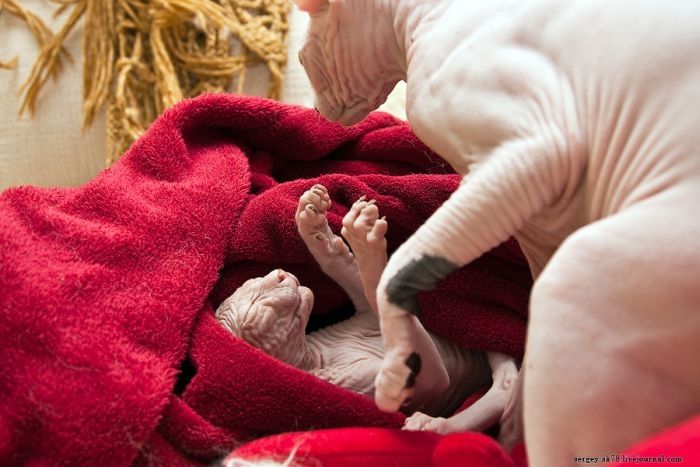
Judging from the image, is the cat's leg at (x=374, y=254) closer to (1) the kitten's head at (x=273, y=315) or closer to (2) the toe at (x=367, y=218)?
(2) the toe at (x=367, y=218)

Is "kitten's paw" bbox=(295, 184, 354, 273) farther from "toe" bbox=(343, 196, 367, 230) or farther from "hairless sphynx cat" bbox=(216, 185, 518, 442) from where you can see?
"toe" bbox=(343, 196, 367, 230)

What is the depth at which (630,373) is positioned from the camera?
1.53 feet

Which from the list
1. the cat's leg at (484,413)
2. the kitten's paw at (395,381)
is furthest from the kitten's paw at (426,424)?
the kitten's paw at (395,381)

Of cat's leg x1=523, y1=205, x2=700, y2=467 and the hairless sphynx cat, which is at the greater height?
cat's leg x1=523, y1=205, x2=700, y2=467

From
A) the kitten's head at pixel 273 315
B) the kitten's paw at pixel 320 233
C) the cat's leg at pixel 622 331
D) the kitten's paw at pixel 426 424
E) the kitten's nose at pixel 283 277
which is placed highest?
the cat's leg at pixel 622 331

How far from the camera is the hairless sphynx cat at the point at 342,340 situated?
0.81 metres

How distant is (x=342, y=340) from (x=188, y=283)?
0.74 ft

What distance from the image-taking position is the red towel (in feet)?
2.40

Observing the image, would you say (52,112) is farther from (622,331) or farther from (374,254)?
(622,331)

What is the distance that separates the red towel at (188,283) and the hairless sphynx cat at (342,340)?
35 millimetres

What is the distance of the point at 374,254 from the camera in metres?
0.74

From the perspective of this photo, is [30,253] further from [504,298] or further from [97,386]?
[504,298]

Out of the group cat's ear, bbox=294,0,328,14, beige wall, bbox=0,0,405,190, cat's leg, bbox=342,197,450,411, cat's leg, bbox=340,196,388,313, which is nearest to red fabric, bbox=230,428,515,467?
cat's leg, bbox=342,197,450,411

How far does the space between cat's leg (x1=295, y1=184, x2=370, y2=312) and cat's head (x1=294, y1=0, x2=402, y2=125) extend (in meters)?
0.13
